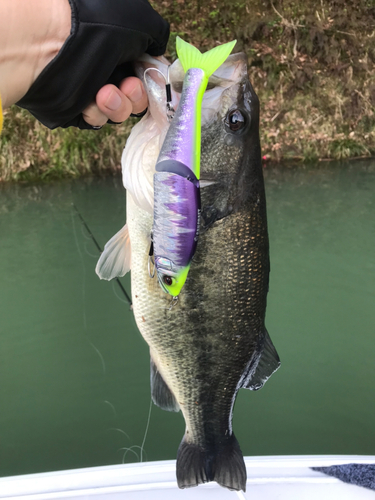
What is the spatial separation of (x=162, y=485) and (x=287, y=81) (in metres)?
6.64

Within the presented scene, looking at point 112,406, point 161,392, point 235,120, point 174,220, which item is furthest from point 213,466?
point 112,406

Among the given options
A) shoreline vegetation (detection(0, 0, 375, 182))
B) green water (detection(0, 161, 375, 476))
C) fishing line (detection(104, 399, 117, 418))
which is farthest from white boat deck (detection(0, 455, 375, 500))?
shoreline vegetation (detection(0, 0, 375, 182))

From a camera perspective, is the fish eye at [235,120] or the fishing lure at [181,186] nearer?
the fishing lure at [181,186]

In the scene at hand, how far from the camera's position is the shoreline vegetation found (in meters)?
5.88

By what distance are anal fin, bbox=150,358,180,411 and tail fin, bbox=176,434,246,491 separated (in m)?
0.12

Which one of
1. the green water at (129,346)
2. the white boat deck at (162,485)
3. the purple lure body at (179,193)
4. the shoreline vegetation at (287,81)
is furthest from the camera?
the shoreline vegetation at (287,81)

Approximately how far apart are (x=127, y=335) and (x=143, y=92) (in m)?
2.44

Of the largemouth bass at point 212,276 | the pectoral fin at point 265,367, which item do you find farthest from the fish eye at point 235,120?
the pectoral fin at point 265,367

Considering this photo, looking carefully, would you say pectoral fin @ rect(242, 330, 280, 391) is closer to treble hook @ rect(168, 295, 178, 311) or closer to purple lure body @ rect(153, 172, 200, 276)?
treble hook @ rect(168, 295, 178, 311)

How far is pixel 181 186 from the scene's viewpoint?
27.3 inches

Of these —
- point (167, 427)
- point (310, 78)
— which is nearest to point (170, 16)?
point (310, 78)

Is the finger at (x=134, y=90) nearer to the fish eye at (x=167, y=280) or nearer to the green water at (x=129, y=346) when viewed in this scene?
the fish eye at (x=167, y=280)

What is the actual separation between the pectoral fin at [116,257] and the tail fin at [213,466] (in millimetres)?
558

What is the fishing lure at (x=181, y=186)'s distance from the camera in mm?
696
